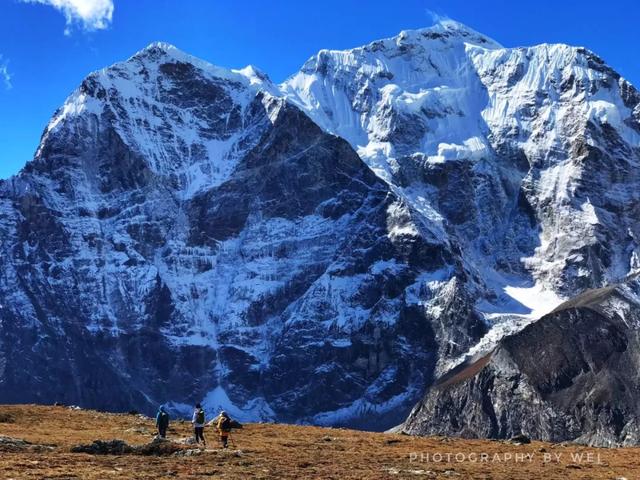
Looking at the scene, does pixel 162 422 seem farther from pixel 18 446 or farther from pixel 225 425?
pixel 18 446

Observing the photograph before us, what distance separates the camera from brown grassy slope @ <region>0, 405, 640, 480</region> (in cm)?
4950

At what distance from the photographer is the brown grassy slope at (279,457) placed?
162 feet

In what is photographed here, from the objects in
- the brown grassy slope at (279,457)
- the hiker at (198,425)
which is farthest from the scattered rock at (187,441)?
the brown grassy slope at (279,457)

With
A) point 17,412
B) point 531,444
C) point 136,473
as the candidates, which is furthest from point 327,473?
point 17,412

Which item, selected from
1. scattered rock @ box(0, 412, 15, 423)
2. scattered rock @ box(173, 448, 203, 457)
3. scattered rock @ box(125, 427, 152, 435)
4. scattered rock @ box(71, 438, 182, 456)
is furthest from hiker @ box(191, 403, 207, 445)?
scattered rock @ box(0, 412, 15, 423)

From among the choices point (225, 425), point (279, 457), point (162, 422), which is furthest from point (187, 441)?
point (279, 457)

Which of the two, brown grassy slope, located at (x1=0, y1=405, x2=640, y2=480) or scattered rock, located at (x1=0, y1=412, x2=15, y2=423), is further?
scattered rock, located at (x1=0, y1=412, x2=15, y2=423)

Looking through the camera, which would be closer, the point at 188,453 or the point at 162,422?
the point at 188,453

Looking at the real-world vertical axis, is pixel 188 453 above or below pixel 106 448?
below

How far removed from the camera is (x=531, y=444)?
238 feet

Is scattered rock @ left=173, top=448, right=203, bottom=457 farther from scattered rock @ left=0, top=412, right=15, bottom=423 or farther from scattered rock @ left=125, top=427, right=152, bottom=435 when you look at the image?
scattered rock @ left=0, top=412, right=15, bottom=423

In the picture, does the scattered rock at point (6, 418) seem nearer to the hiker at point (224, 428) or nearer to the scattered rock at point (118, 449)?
the hiker at point (224, 428)

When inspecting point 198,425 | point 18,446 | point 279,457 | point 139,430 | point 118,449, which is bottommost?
point 279,457

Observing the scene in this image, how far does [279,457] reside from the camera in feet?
187
